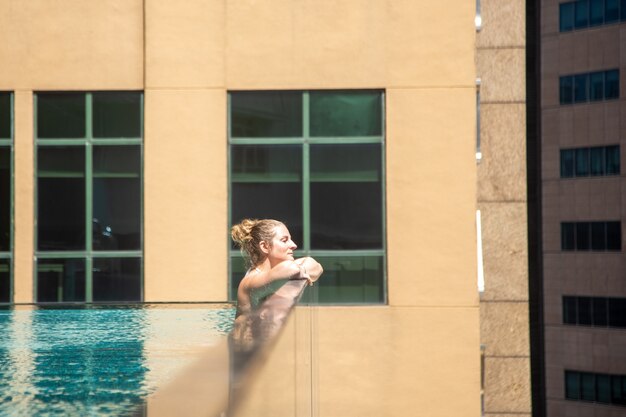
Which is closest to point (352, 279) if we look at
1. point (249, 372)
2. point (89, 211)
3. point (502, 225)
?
point (89, 211)

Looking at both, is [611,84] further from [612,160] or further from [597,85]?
[612,160]

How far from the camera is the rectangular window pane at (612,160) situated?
66125 mm

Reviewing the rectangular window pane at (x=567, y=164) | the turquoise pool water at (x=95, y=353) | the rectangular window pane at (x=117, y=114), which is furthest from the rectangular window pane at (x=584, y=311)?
the turquoise pool water at (x=95, y=353)

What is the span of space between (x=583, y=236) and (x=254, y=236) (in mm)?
62281

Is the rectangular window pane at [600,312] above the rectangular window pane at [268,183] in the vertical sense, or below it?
below

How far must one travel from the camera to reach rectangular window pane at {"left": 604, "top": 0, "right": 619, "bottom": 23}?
6662 cm

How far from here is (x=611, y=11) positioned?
219 ft

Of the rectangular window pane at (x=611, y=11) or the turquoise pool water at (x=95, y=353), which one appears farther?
the rectangular window pane at (x=611, y=11)

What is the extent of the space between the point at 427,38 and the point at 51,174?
5.36 metres

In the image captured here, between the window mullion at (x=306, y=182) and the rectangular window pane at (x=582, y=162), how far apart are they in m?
56.0

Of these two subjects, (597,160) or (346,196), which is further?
(597,160)

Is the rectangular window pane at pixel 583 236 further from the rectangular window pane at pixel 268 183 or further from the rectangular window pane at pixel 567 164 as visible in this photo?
the rectangular window pane at pixel 268 183

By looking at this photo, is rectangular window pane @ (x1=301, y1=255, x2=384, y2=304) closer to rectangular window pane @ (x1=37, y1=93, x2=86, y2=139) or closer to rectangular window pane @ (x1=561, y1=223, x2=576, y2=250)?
rectangular window pane @ (x1=37, y1=93, x2=86, y2=139)

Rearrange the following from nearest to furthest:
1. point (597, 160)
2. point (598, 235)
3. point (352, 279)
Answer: point (352, 279)
point (597, 160)
point (598, 235)
